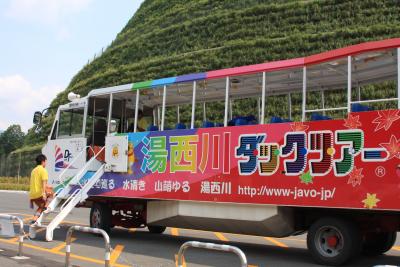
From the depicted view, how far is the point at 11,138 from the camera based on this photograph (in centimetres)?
9381

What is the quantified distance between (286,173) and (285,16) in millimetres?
41135

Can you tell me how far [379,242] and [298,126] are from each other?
9.45 ft

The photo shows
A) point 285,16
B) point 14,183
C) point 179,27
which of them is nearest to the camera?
point 14,183

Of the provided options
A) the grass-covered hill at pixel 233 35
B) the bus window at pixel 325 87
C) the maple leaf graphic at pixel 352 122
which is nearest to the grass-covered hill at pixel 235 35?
the grass-covered hill at pixel 233 35

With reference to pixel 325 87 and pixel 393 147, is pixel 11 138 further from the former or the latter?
pixel 393 147

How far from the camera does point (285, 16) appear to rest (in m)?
47.6

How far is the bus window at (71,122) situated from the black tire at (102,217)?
6.45 feet

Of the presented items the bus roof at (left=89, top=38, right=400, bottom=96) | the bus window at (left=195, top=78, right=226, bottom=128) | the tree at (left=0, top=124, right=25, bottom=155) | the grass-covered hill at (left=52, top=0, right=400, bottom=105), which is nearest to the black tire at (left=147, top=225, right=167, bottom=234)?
the bus window at (left=195, top=78, right=226, bottom=128)

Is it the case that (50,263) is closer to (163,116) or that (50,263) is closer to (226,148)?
(226,148)

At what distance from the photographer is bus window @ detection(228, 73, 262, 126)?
9.73 m

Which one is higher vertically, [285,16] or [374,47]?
[285,16]

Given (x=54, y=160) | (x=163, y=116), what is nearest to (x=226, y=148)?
(x=163, y=116)

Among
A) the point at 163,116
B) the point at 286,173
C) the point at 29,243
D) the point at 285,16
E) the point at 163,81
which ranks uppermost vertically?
the point at 285,16

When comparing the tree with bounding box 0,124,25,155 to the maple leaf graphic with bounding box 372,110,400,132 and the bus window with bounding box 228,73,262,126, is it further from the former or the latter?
the maple leaf graphic with bounding box 372,110,400,132
